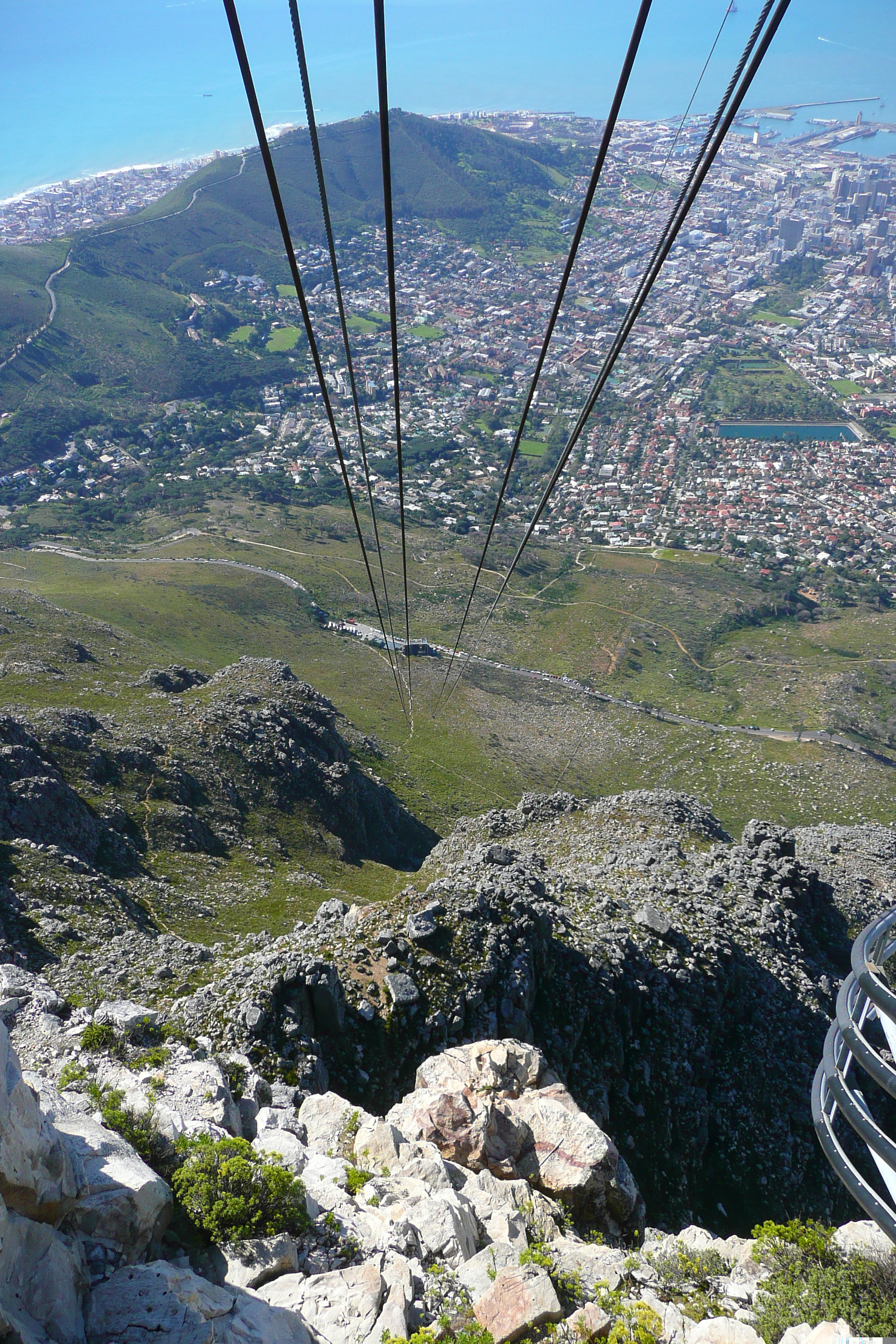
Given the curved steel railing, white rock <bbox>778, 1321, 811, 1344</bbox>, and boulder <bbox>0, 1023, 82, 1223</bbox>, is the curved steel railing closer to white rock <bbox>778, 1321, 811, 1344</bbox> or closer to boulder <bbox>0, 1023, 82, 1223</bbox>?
white rock <bbox>778, 1321, 811, 1344</bbox>

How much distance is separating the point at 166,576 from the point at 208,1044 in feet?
350

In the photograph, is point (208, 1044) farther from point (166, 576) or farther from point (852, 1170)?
point (166, 576)

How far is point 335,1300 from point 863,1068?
10224 millimetres

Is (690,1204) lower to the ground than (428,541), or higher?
lower

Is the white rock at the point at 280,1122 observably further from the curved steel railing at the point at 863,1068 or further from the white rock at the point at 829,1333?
the curved steel railing at the point at 863,1068

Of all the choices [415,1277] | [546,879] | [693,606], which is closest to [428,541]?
[693,606]

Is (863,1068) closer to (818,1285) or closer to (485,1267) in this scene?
(818,1285)

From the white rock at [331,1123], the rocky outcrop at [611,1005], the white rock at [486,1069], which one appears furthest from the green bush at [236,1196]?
the white rock at [486,1069]

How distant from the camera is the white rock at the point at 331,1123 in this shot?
18766 mm

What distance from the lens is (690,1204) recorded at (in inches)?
1112

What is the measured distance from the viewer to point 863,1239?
17625 mm

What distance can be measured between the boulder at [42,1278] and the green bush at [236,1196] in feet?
9.84

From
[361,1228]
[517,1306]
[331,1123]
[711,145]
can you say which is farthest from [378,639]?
[711,145]

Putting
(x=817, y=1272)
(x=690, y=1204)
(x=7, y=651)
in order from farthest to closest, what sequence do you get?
1. (x=7, y=651)
2. (x=690, y=1204)
3. (x=817, y=1272)
